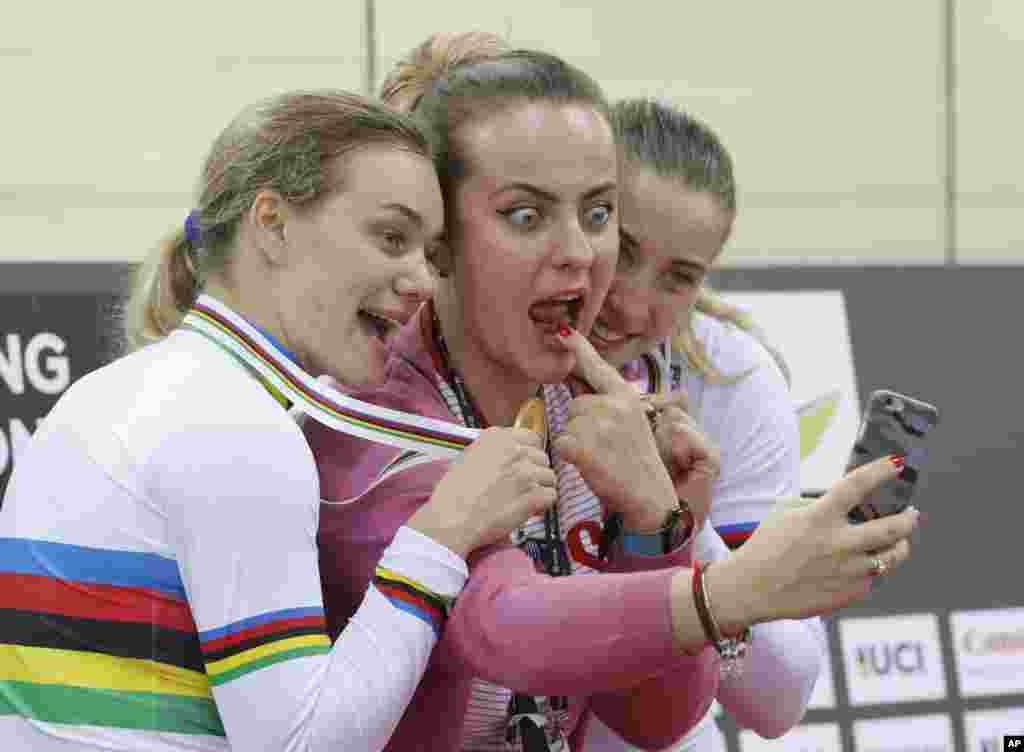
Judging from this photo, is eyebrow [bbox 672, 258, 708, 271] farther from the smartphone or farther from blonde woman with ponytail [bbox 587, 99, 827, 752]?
the smartphone

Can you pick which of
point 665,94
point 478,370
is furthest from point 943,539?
point 478,370

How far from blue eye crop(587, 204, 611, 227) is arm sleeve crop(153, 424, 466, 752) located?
533mm

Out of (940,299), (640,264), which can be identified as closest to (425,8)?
(940,299)

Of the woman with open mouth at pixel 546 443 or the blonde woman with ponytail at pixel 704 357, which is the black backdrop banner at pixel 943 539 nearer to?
the blonde woman with ponytail at pixel 704 357

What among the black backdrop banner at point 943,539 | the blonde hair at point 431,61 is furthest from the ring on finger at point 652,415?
the black backdrop banner at point 943,539

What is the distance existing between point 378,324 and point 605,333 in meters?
0.44

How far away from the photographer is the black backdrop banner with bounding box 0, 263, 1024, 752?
4.03 m

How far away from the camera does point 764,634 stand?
2115 millimetres

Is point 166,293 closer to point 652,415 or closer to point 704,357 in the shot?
point 652,415

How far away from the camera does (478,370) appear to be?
1951 mm

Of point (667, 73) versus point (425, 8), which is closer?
point (425, 8)

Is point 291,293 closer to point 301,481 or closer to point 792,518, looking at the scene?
point 301,481

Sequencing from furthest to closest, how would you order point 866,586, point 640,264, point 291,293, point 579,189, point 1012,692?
1. point 1012,692
2. point 640,264
3. point 579,189
4. point 291,293
5. point 866,586

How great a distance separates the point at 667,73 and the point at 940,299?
1361 mm
